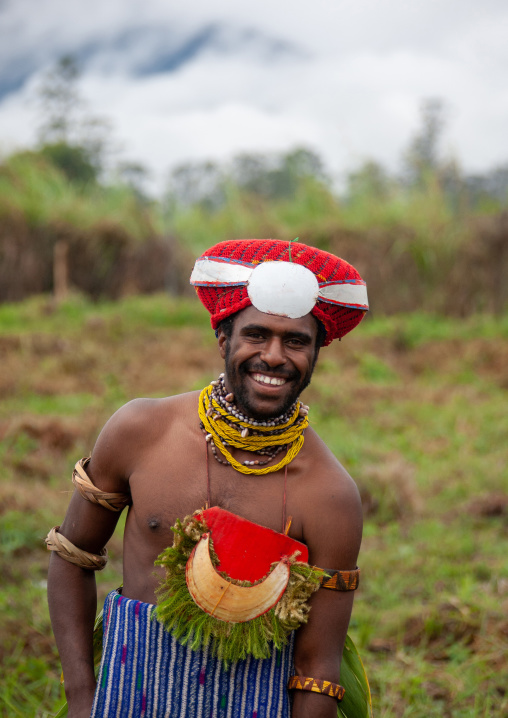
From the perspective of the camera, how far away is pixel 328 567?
5.63 ft

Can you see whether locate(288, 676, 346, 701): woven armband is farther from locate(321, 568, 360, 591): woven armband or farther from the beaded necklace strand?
the beaded necklace strand

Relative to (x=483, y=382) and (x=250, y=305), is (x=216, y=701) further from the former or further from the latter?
(x=483, y=382)

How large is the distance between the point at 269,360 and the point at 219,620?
607 mm

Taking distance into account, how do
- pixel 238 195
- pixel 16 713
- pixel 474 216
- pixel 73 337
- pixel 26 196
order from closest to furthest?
pixel 16 713 → pixel 73 337 → pixel 474 216 → pixel 26 196 → pixel 238 195

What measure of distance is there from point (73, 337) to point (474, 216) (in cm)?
651

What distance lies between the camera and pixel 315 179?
12.8 m

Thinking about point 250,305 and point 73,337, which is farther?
point 73,337

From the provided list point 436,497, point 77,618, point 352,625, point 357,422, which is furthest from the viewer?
point 357,422

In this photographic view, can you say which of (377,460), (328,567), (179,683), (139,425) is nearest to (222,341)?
(139,425)

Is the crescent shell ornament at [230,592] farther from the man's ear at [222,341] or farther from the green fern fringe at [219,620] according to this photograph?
the man's ear at [222,341]

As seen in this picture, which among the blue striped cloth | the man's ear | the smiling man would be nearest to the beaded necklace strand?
the smiling man

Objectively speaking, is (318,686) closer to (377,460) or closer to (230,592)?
(230,592)

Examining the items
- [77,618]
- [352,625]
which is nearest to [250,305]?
[77,618]

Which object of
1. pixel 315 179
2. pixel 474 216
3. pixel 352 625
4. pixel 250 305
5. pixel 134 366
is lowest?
pixel 352 625
